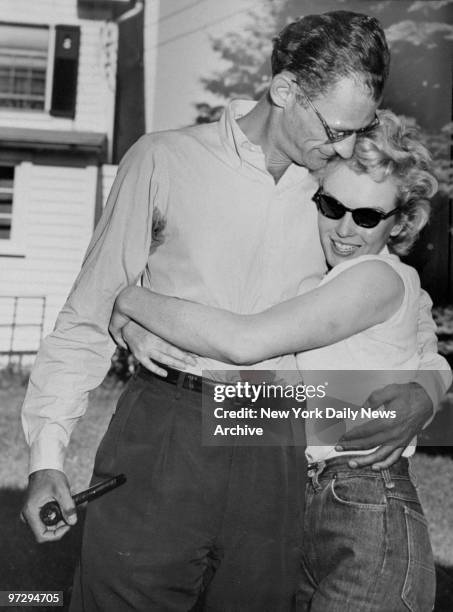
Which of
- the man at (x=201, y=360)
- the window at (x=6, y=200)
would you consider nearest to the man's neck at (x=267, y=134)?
the man at (x=201, y=360)

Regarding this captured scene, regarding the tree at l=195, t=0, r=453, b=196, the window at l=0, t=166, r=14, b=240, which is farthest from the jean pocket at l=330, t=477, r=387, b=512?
the tree at l=195, t=0, r=453, b=196

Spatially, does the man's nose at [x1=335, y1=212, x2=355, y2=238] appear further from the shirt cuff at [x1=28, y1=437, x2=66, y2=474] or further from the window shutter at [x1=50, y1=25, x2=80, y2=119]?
the window shutter at [x1=50, y1=25, x2=80, y2=119]

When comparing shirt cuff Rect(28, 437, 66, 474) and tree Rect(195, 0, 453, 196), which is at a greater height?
tree Rect(195, 0, 453, 196)

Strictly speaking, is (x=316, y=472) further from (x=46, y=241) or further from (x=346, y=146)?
(x=46, y=241)

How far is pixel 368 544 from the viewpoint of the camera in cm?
121

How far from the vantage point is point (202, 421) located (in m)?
1.27

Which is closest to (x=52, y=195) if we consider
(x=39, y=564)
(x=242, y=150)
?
(x=39, y=564)

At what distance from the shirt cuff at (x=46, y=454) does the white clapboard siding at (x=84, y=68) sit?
237cm

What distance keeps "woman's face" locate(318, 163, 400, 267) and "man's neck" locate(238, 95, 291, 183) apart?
0.34ft

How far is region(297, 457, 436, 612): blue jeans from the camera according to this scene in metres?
1.20

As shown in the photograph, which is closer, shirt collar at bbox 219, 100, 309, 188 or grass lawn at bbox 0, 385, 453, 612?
shirt collar at bbox 219, 100, 309, 188

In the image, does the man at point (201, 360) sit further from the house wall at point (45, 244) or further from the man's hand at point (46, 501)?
the house wall at point (45, 244)

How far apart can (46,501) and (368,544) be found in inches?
23.5

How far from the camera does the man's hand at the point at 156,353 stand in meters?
1.29
